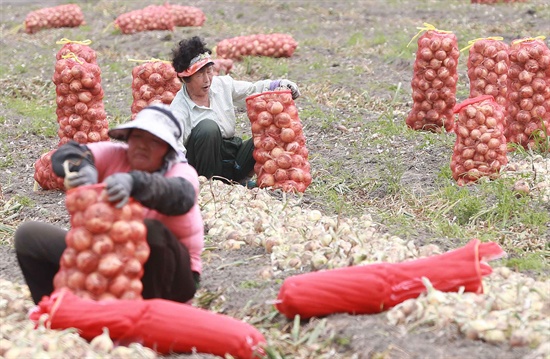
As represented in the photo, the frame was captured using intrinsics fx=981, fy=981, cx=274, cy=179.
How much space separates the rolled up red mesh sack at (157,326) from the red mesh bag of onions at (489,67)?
4282 millimetres

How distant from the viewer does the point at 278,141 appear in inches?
257

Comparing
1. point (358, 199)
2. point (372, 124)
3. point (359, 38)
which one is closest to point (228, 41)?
point (359, 38)

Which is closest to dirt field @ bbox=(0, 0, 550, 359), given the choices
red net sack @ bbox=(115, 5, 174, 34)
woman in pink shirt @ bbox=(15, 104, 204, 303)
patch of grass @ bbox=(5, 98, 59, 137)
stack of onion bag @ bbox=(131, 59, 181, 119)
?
patch of grass @ bbox=(5, 98, 59, 137)

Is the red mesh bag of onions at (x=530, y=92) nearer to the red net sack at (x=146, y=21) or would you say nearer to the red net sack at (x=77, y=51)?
the red net sack at (x=77, y=51)

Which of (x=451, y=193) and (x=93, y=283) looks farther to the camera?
(x=451, y=193)

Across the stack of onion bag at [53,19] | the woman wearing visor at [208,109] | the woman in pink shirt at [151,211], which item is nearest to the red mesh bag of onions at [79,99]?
the woman wearing visor at [208,109]

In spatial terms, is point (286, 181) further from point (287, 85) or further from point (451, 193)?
point (451, 193)

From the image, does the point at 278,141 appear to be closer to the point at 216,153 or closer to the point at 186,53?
the point at 216,153

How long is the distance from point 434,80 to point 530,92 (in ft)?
3.02

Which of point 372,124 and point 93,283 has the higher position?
point 93,283

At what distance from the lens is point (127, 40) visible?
A: 13.2 meters

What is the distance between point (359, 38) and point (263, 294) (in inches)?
334

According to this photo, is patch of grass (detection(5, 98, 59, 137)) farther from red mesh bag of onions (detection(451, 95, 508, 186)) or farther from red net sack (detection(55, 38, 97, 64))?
red mesh bag of onions (detection(451, 95, 508, 186))

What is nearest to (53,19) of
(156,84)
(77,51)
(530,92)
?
(77,51)
